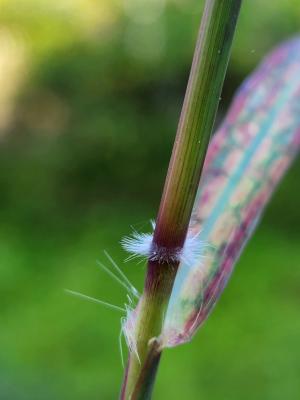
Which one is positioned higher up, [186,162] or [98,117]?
[98,117]

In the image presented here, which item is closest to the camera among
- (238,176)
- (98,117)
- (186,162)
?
(186,162)

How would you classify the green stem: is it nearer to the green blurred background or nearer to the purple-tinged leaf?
the purple-tinged leaf

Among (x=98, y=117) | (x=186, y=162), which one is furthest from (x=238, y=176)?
(x=98, y=117)

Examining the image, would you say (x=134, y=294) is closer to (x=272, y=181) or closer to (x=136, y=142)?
(x=272, y=181)

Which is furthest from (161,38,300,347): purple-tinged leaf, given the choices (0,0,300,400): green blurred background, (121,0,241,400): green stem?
(0,0,300,400): green blurred background

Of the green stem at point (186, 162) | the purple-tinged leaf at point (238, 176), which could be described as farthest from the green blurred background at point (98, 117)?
the green stem at point (186, 162)

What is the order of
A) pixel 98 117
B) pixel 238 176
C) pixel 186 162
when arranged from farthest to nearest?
pixel 98 117 < pixel 238 176 < pixel 186 162

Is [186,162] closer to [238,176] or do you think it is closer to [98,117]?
[238,176]

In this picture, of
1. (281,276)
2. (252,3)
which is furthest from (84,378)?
(252,3)

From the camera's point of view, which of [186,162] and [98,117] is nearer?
[186,162]
